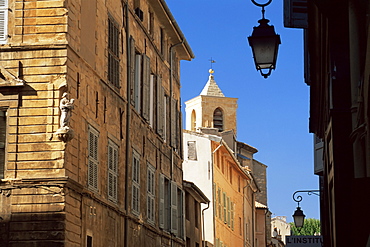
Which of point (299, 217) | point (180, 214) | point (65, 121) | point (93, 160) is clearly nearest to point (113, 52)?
point (93, 160)

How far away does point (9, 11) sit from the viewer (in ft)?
57.8

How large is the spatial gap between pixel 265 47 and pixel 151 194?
49.9ft

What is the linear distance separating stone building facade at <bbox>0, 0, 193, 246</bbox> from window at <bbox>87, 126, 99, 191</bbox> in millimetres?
22

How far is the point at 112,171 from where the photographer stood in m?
20.7

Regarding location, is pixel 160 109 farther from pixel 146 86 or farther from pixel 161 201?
pixel 161 201

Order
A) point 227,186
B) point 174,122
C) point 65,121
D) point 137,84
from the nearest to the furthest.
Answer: point 65,121 → point 137,84 → point 174,122 → point 227,186

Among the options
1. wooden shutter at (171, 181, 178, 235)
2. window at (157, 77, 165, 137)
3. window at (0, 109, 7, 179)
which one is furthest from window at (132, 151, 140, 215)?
window at (0, 109, 7, 179)

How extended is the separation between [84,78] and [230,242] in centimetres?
3354

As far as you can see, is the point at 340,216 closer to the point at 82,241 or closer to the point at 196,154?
the point at 82,241

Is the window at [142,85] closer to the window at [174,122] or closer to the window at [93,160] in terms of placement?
the window at [174,122]

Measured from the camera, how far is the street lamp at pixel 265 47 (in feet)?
34.7

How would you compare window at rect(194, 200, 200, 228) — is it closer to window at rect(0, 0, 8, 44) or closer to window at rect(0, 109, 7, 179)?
window at rect(0, 109, 7, 179)

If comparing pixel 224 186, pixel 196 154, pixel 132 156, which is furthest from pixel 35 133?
pixel 224 186

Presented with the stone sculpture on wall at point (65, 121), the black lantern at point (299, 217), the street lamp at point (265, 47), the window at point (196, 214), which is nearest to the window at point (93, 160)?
the stone sculpture on wall at point (65, 121)
